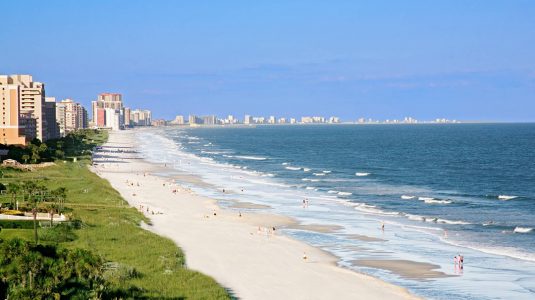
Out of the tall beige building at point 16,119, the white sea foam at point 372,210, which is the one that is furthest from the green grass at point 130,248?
the tall beige building at point 16,119

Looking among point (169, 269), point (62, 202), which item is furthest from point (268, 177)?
point (169, 269)

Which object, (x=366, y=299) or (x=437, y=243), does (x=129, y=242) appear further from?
(x=437, y=243)

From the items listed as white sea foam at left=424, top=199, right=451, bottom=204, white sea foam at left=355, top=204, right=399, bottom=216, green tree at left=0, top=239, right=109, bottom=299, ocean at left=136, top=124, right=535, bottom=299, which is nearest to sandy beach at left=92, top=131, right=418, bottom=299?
ocean at left=136, top=124, right=535, bottom=299

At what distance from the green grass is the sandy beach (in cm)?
168

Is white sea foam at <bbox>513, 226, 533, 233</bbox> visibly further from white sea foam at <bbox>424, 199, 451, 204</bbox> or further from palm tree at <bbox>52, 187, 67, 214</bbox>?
palm tree at <bbox>52, 187, 67, 214</bbox>

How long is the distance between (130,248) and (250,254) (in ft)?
27.6

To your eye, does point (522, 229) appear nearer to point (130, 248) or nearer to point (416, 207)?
point (416, 207)

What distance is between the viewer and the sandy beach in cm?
3928

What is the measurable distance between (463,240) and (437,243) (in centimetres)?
254

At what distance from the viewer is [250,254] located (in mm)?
49719

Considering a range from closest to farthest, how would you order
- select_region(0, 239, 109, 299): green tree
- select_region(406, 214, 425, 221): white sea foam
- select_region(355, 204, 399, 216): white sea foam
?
select_region(0, 239, 109, 299): green tree → select_region(406, 214, 425, 221): white sea foam → select_region(355, 204, 399, 216): white sea foam

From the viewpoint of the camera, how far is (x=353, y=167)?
131 m

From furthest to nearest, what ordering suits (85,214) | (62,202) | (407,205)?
(407,205) < (62,202) < (85,214)

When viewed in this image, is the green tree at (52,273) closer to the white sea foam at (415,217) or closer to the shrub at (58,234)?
the shrub at (58,234)
